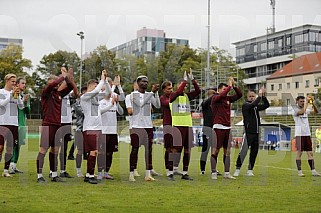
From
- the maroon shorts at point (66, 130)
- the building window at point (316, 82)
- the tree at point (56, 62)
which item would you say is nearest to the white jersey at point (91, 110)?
the maroon shorts at point (66, 130)

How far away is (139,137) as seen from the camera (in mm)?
11180

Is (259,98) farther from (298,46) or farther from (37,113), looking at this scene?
(298,46)

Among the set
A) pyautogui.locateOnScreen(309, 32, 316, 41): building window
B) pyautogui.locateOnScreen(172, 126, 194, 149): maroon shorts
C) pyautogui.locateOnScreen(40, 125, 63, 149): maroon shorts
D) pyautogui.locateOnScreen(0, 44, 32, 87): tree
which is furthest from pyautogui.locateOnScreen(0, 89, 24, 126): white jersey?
pyautogui.locateOnScreen(309, 32, 316, 41): building window

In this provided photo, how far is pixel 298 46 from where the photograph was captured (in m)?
77.9

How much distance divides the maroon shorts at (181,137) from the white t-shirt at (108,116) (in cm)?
141

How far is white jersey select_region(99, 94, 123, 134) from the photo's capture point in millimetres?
11371

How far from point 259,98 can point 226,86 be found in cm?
116

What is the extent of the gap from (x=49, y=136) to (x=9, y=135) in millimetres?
1539

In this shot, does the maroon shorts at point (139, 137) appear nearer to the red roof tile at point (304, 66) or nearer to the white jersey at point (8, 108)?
the white jersey at point (8, 108)

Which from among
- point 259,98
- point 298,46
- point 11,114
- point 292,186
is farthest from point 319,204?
point 298,46

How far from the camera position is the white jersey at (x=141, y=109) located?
36.8ft

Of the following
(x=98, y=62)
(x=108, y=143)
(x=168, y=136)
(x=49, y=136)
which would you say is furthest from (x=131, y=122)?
(x=98, y=62)

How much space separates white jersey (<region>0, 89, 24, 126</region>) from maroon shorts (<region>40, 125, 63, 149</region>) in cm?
121

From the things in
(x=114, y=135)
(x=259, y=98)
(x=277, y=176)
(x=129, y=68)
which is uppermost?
(x=129, y=68)
